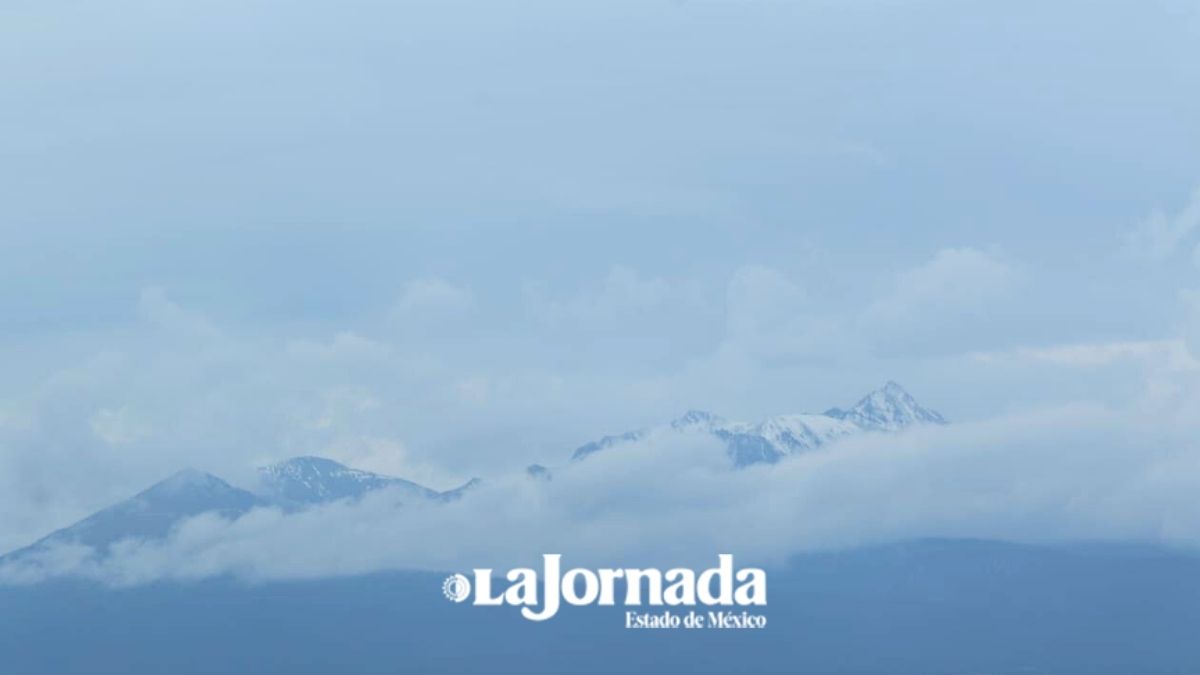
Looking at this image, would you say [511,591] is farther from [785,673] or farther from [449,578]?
[785,673]

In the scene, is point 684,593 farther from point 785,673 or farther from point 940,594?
point 940,594

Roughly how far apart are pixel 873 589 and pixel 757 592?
137 feet

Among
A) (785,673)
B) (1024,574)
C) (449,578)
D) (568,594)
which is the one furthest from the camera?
(1024,574)

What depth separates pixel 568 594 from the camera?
74.6 meters

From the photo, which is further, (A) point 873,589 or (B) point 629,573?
(A) point 873,589

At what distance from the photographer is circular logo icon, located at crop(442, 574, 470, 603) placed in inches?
3199

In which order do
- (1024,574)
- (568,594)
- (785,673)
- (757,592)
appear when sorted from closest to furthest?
1. (568,594)
2. (757,592)
3. (785,673)
4. (1024,574)

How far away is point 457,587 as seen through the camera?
83.5 meters

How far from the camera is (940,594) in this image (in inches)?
4862

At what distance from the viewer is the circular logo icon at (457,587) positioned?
81250 millimetres

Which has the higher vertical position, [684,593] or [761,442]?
[761,442]

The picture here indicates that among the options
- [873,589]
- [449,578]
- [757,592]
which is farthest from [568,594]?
[873,589]

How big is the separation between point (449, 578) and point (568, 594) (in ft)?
47.0

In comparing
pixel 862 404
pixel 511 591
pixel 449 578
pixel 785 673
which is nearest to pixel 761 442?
pixel 862 404
